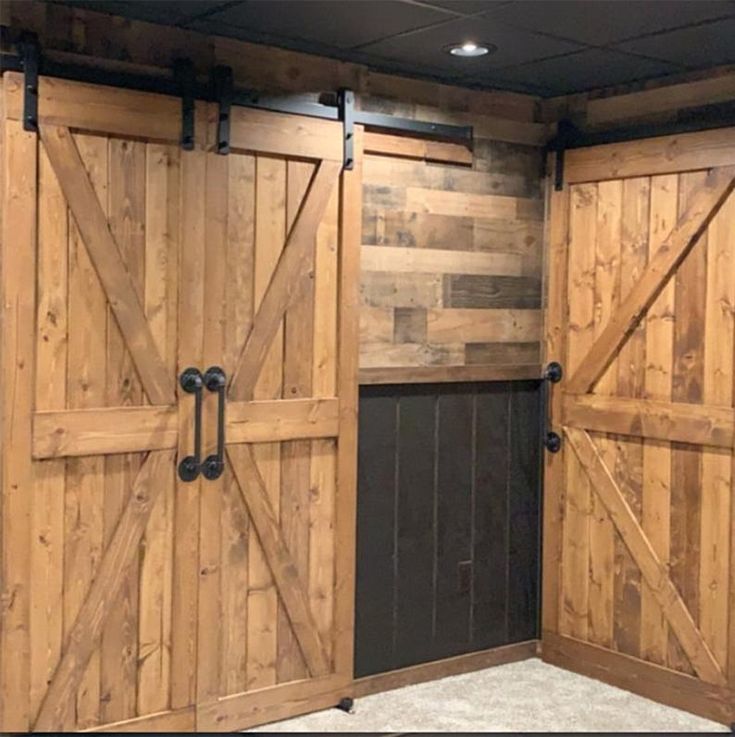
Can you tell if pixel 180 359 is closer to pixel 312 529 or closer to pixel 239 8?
pixel 312 529

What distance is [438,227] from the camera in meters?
4.57

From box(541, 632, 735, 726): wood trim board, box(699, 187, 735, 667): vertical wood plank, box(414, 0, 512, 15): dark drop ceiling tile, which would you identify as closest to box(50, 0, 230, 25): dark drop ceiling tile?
box(414, 0, 512, 15): dark drop ceiling tile

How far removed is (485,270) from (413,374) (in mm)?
574

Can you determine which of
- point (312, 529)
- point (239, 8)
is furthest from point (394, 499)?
point (239, 8)

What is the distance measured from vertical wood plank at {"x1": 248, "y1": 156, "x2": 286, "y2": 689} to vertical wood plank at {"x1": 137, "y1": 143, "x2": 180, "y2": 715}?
1.07 feet

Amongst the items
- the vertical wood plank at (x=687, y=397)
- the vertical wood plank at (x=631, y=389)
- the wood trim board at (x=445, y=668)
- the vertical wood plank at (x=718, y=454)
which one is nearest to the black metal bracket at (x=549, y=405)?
the vertical wood plank at (x=631, y=389)

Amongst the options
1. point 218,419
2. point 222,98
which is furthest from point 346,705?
point 222,98

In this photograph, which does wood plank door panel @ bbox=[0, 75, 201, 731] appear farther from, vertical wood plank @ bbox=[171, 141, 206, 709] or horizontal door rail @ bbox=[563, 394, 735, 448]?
horizontal door rail @ bbox=[563, 394, 735, 448]

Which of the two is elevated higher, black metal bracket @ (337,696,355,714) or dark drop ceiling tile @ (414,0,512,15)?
dark drop ceiling tile @ (414,0,512,15)

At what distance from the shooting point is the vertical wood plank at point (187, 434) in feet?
12.7

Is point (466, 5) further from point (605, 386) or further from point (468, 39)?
point (605, 386)

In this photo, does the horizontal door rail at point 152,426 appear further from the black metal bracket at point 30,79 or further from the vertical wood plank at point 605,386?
the vertical wood plank at point 605,386

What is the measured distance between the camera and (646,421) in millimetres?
4516

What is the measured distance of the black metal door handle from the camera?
3883 mm
